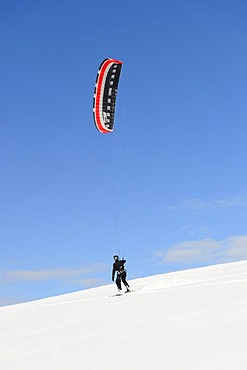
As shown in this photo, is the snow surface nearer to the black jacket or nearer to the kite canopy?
the black jacket

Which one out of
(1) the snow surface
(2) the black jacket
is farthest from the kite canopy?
(1) the snow surface

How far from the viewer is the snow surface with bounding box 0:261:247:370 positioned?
28.9ft

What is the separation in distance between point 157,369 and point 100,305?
8.82 m

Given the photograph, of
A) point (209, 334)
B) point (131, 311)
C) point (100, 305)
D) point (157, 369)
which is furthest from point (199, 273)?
point (157, 369)

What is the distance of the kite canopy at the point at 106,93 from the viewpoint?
21.2 metres

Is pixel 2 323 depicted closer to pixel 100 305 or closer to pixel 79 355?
pixel 100 305

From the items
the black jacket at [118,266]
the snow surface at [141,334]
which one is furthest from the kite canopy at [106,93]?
the snow surface at [141,334]

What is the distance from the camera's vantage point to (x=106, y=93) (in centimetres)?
2138

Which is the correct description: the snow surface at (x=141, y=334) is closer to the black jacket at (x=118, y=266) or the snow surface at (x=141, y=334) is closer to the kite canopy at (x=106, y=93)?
the black jacket at (x=118, y=266)

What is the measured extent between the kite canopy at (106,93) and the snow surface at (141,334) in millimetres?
7536

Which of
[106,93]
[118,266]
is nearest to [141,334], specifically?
[118,266]

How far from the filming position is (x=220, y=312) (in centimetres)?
1189

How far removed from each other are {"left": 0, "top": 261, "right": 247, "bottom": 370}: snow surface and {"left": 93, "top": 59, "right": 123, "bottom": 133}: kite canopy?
7536 mm

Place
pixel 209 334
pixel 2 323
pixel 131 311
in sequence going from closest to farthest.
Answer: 1. pixel 209 334
2. pixel 131 311
3. pixel 2 323
